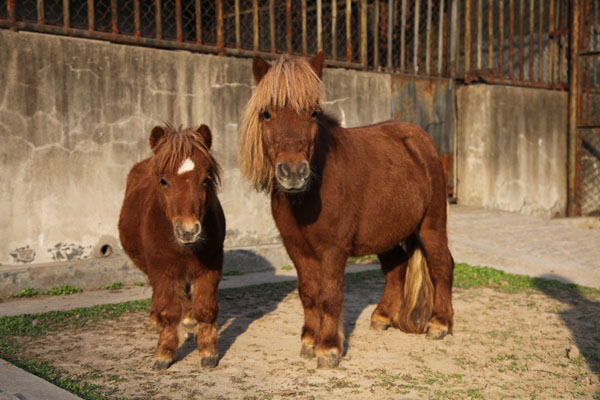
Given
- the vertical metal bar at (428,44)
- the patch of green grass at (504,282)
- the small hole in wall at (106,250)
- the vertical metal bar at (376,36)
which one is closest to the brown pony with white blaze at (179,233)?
the small hole in wall at (106,250)

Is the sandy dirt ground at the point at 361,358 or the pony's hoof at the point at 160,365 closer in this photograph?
the sandy dirt ground at the point at 361,358

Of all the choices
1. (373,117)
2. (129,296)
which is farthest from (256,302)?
(373,117)

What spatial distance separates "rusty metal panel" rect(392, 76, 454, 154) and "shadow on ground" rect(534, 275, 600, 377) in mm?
4114

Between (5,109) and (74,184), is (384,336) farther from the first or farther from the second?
(5,109)

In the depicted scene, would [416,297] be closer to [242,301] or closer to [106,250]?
[242,301]

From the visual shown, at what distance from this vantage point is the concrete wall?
11.7 metres

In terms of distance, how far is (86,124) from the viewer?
7566mm

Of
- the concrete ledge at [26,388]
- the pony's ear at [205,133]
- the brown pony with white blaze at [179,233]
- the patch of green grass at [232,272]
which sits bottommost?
the patch of green grass at [232,272]

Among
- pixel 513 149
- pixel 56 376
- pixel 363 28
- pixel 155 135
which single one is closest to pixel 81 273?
pixel 56 376

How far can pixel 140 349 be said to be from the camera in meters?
4.91

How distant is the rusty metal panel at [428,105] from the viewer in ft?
35.7

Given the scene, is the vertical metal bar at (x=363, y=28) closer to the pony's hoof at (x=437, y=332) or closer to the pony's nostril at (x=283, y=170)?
the pony's hoof at (x=437, y=332)

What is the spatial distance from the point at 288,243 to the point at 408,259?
1505mm

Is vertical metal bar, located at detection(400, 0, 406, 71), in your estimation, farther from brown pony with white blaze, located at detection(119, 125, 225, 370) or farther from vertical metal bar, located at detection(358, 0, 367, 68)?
brown pony with white blaze, located at detection(119, 125, 225, 370)
